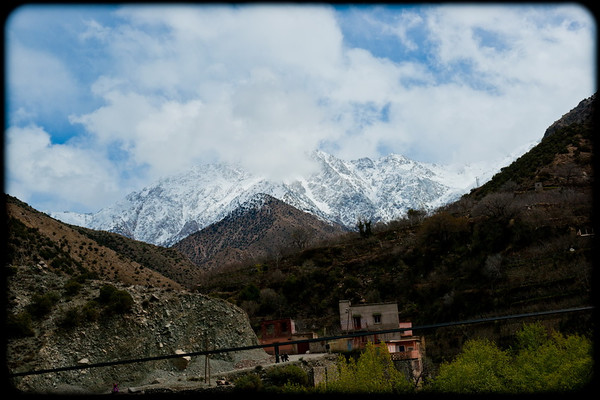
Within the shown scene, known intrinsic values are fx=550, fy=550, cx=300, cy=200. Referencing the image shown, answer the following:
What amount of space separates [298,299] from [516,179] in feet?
74.5

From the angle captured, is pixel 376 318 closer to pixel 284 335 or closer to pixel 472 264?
pixel 284 335

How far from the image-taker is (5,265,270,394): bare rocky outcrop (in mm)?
17422

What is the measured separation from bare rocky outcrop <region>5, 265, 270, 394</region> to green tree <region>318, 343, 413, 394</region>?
3.94 m

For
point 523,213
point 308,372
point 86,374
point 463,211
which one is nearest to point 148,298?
point 86,374

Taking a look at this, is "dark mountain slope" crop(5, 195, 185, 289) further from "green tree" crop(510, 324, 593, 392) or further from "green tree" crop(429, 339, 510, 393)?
"green tree" crop(510, 324, 593, 392)

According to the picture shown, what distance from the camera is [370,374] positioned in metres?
19.1

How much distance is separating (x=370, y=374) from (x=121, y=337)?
30.3ft

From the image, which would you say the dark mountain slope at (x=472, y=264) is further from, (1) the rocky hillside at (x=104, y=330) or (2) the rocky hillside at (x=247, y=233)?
(2) the rocky hillside at (x=247, y=233)

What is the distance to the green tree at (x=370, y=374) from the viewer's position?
17.0m

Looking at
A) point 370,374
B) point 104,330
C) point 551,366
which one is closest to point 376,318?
point 370,374

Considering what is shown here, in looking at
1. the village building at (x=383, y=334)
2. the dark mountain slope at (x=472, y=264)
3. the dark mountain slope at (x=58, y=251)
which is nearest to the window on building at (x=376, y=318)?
the village building at (x=383, y=334)

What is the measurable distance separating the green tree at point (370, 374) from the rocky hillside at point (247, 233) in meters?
75.6

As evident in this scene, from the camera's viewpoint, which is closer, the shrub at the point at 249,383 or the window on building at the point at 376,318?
the shrub at the point at 249,383

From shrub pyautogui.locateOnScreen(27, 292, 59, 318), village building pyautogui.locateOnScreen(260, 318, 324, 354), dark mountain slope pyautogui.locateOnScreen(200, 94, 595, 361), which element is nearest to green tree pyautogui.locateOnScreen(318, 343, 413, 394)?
village building pyautogui.locateOnScreen(260, 318, 324, 354)
